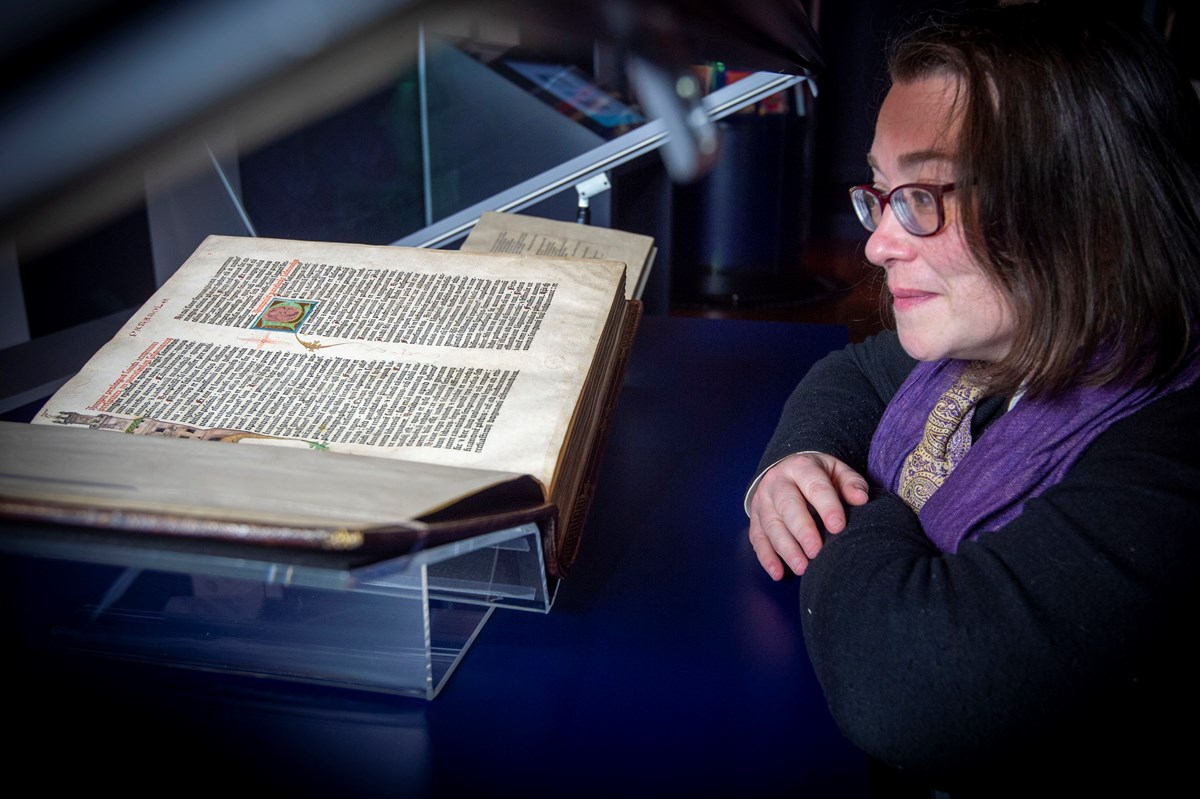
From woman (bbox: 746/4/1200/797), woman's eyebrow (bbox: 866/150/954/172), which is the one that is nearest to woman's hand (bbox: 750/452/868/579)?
woman (bbox: 746/4/1200/797)

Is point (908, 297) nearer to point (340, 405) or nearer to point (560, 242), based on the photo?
point (340, 405)

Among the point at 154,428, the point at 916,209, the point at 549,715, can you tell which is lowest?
the point at 549,715

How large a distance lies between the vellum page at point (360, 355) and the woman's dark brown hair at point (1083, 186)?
282mm

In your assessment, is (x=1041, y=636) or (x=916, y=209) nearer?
(x=1041, y=636)

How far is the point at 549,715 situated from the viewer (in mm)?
505

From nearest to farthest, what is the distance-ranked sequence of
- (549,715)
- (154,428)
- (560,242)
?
(549,715) < (154,428) < (560,242)

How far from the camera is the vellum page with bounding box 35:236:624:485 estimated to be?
60 centimetres

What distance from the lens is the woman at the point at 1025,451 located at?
51cm

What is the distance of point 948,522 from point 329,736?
457mm

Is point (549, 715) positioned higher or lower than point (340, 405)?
lower

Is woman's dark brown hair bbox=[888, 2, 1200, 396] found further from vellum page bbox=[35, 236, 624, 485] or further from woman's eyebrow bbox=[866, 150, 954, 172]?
vellum page bbox=[35, 236, 624, 485]

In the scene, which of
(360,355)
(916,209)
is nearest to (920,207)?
(916,209)

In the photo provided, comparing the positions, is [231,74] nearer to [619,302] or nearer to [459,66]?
[619,302]

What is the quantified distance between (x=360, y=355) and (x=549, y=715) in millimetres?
304
